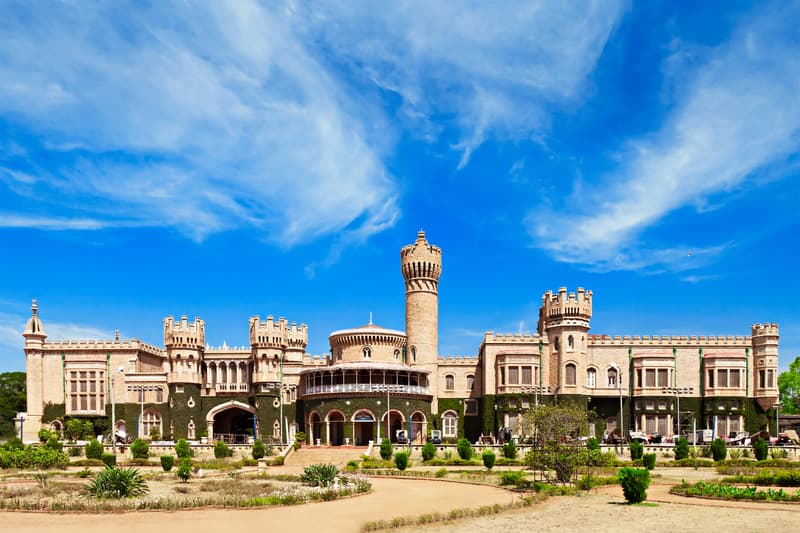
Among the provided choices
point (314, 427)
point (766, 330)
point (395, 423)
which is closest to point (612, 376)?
point (766, 330)

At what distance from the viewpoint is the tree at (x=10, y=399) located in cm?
9979

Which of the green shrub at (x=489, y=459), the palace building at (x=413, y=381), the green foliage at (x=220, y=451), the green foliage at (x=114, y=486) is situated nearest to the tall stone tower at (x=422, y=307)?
the palace building at (x=413, y=381)

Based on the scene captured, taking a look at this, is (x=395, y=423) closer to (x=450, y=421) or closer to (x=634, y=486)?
(x=450, y=421)

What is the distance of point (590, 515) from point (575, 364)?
43.9 m

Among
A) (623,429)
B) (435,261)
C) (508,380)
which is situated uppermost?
(435,261)

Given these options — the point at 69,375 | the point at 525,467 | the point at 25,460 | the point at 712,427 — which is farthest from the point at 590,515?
the point at 69,375

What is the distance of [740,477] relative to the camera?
41219 millimetres

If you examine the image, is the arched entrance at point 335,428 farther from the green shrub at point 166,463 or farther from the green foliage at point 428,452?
the green shrub at point 166,463

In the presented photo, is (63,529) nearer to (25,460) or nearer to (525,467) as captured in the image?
(25,460)

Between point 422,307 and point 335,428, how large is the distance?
48.7 feet

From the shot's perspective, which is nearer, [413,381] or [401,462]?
[401,462]

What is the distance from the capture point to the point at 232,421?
81.7 metres

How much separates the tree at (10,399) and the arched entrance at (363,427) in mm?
52895

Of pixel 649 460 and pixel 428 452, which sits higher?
pixel 649 460
